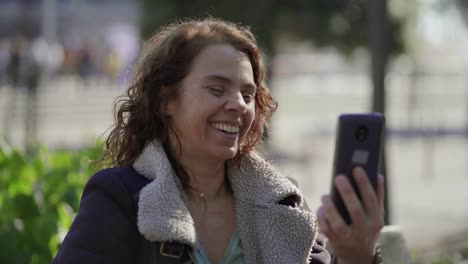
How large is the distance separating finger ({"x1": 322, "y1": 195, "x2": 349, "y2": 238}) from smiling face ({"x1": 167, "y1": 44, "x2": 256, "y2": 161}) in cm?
35

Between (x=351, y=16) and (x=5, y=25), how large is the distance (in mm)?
49710

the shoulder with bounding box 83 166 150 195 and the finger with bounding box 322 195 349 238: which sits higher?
the shoulder with bounding box 83 166 150 195

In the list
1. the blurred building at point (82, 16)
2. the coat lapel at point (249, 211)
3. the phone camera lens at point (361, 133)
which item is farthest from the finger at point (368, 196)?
the blurred building at point (82, 16)

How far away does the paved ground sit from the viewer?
10461mm


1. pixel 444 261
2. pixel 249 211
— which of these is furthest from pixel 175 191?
pixel 444 261

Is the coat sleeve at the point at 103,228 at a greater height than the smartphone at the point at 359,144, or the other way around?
the smartphone at the point at 359,144

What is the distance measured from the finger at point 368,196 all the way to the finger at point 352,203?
0.02m

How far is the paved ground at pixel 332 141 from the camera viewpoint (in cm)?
1046

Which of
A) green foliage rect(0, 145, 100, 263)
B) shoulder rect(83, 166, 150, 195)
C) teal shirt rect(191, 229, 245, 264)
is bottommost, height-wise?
green foliage rect(0, 145, 100, 263)

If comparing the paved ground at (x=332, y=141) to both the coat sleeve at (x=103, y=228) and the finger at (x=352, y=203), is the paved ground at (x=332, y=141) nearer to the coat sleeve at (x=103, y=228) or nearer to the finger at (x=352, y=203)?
the coat sleeve at (x=103, y=228)

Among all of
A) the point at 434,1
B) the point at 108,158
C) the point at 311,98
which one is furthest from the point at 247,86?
the point at 311,98

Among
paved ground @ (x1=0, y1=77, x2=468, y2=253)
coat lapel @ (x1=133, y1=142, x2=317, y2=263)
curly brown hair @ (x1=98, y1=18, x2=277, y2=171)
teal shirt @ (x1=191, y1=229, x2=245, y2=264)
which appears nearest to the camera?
coat lapel @ (x1=133, y1=142, x2=317, y2=263)

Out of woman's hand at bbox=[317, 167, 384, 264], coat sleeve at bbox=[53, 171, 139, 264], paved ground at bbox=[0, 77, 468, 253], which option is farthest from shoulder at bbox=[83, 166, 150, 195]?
paved ground at bbox=[0, 77, 468, 253]

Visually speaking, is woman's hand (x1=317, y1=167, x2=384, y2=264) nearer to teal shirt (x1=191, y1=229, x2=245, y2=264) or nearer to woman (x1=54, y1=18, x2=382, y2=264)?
woman (x1=54, y1=18, x2=382, y2=264)
